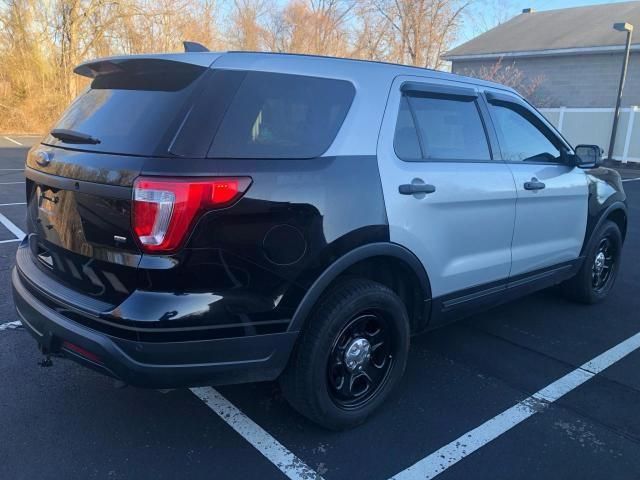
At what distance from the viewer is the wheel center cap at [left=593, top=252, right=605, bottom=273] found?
500cm

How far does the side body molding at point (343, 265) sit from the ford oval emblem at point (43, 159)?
1443 mm

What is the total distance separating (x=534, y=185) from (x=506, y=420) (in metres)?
1.69

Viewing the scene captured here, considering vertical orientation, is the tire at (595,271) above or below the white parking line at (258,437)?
above

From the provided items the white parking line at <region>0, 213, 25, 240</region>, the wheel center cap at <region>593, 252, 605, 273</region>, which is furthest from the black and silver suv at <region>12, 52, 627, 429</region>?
the white parking line at <region>0, 213, 25, 240</region>

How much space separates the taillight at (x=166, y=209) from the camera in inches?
85.5

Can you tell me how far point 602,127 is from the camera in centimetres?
1995

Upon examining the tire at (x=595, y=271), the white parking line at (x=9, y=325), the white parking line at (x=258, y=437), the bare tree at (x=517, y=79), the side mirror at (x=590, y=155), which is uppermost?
the bare tree at (x=517, y=79)

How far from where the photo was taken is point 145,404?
122 inches

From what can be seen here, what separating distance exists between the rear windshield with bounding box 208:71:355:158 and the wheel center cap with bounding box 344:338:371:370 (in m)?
1.04

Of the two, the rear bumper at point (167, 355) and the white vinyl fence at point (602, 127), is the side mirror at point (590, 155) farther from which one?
the white vinyl fence at point (602, 127)

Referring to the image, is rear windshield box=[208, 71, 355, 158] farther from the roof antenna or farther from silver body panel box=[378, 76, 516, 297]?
the roof antenna

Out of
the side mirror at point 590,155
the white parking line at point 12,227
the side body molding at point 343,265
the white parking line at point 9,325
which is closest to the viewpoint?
the side body molding at point 343,265

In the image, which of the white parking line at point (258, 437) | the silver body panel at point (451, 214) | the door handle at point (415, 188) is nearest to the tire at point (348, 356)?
the white parking line at point (258, 437)

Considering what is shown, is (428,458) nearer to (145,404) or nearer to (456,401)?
(456,401)
